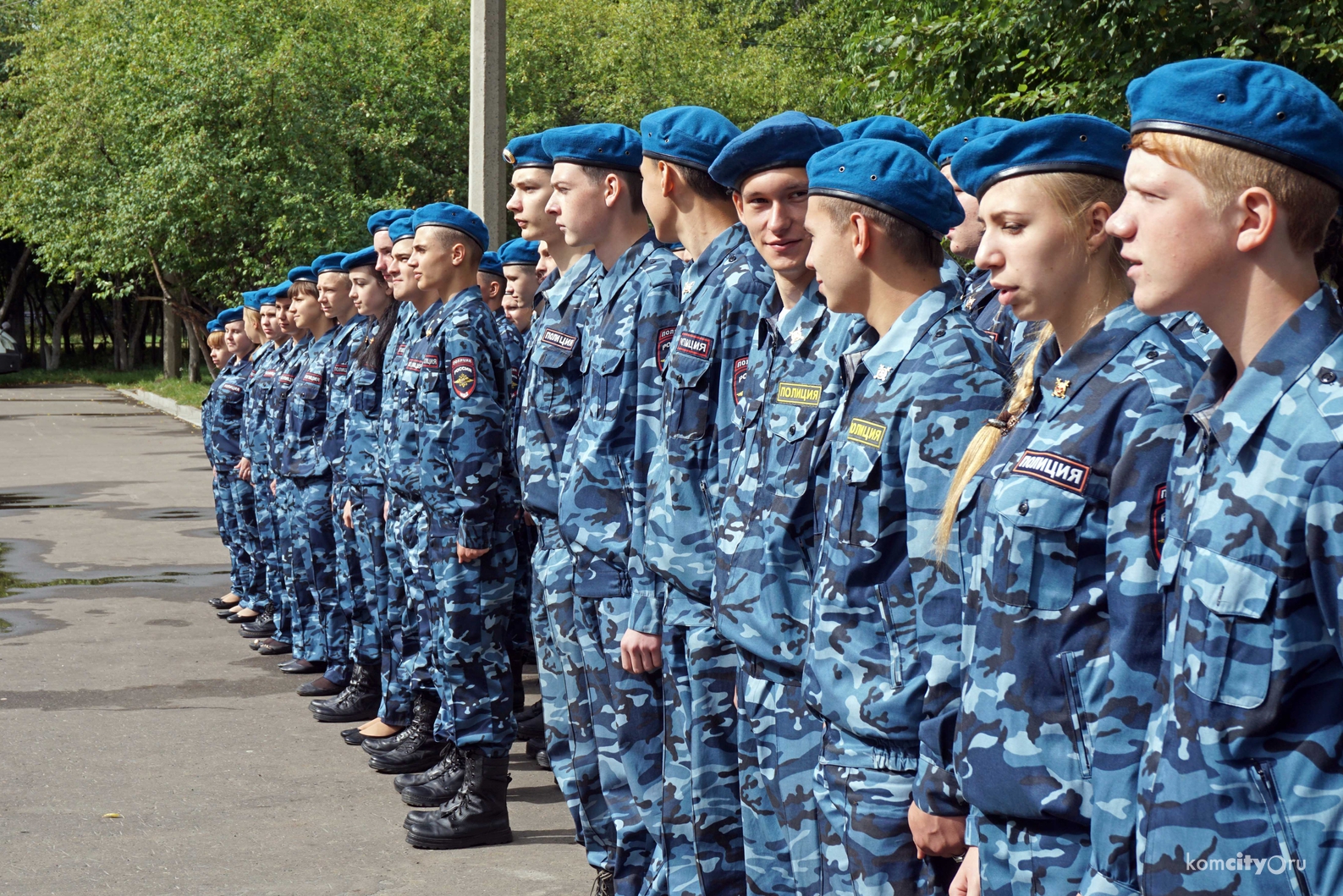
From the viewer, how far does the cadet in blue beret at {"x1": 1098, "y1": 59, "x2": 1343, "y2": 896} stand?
1666 mm

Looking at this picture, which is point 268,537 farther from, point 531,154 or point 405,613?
point 531,154

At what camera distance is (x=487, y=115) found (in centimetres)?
872

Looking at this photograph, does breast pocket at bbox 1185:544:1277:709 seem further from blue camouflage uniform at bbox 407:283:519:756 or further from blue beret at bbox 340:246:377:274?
blue beret at bbox 340:246:377:274

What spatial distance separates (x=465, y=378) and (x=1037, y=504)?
3.22m

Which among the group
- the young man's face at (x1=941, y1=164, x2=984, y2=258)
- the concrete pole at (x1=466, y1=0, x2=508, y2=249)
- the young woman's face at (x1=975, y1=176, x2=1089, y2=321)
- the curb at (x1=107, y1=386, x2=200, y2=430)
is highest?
the concrete pole at (x1=466, y1=0, x2=508, y2=249)

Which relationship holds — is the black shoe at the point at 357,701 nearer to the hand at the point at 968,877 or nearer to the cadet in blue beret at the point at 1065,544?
the hand at the point at 968,877

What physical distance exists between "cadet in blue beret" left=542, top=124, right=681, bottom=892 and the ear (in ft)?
7.10

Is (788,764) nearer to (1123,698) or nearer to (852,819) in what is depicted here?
(852,819)

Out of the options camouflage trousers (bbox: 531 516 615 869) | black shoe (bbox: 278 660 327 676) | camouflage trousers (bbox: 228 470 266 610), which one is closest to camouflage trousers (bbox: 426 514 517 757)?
camouflage trousers (bbox: 531 516 615 869)

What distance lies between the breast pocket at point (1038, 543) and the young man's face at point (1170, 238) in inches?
13.1

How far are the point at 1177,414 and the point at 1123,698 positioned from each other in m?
0.41

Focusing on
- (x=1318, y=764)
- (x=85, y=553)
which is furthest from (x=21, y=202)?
(x=1318, y=764)

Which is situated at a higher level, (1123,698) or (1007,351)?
(1007,351)

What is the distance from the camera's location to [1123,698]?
78.8 inches
